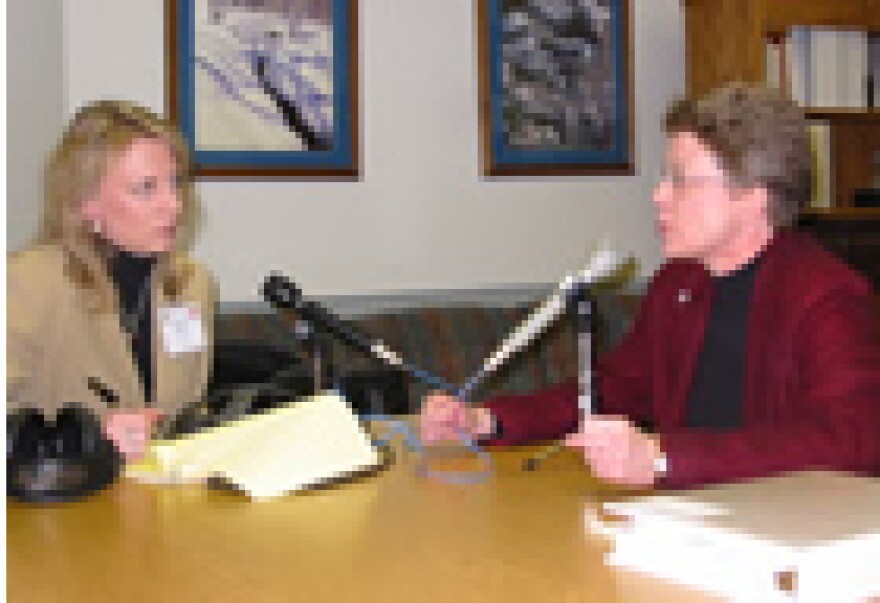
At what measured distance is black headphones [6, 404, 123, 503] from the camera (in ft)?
4.51

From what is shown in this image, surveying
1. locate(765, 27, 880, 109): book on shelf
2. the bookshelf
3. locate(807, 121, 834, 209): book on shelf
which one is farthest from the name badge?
locate(807, 121, 834, 209): book on shelf

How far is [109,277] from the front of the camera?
2.02 meters

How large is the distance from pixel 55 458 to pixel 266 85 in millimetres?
2506

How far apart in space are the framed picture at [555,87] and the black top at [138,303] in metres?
2.07

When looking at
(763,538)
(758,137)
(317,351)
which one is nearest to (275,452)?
(317,351)

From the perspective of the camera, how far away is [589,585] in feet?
3.43

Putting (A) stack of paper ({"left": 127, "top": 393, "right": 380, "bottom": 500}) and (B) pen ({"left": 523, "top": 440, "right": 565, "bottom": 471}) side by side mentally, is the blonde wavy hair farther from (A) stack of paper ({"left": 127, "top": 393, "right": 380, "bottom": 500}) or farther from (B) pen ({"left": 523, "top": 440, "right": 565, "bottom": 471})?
(B) pen ({"left": 523, "top": 440, "right": 565, "bottom": 471})

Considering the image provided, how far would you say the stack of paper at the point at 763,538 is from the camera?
3.15 feet

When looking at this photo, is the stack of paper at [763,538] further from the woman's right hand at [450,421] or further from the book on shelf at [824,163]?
the book on shelf at [824,163]

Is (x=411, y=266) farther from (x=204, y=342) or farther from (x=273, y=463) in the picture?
(x=273, y=463)

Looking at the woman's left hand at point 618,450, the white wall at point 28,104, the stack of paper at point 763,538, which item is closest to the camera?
the stack of paper at point 763,538

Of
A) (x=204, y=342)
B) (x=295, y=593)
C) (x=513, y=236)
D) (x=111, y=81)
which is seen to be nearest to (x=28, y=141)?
(x=111, y=81)

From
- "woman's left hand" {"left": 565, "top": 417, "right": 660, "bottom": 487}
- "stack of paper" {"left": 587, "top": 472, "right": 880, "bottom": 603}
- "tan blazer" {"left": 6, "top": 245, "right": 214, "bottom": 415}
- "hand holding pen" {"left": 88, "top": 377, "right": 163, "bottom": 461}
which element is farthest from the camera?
"tan blazer" {"left": 6, "top": 245, "right": 214, "bottom": 415}

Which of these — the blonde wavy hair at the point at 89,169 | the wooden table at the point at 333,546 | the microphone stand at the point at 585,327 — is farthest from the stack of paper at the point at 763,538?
the blonde wavy hair at the point at 89,169
